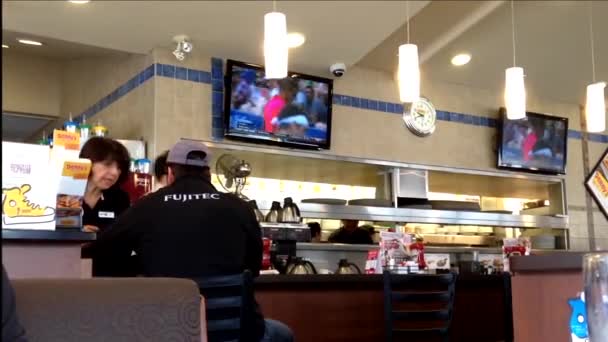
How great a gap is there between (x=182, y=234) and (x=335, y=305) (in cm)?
162

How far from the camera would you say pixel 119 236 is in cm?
241

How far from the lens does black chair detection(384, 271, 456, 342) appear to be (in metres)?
3.22

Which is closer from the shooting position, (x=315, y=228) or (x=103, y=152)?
(x=103, y=152)

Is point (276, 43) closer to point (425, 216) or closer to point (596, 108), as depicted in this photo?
point (596, 108)

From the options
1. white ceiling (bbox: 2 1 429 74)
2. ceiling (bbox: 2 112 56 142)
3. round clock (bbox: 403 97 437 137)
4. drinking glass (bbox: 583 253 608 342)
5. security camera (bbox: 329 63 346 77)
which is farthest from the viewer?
round clock (bbox: 403 97 437 137)

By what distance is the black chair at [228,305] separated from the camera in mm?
2379

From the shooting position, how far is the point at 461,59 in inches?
267

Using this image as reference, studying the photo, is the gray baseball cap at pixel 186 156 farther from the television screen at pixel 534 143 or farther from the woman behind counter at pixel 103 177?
the television screen at pixel 534 143

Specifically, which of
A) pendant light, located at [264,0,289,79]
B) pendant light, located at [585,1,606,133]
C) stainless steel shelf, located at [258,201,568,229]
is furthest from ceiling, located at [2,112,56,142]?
pendant light, located at [585,1,606,133]

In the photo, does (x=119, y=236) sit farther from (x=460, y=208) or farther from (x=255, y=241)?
(x=460, y=208)

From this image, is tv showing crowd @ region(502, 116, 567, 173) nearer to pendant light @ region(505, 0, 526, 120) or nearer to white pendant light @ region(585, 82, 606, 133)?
white pendant light @ region(585, 82, 606, 133)

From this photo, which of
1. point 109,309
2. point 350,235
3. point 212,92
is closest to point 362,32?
point 212,92

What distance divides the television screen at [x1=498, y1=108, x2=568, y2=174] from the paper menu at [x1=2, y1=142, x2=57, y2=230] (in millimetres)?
5996

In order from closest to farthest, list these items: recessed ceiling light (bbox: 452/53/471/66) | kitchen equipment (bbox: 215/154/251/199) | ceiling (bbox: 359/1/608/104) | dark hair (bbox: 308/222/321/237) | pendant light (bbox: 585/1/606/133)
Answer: kitchen equipment (bbox: 215/154/251/199) < pendant light (bbox: 585/1/606/133) < ceiling (bbox: 359/1/608/104) < dark hair (bbox: 308/222/321/237) < recessed ceiling light (bbox: 452/53/471/66)
